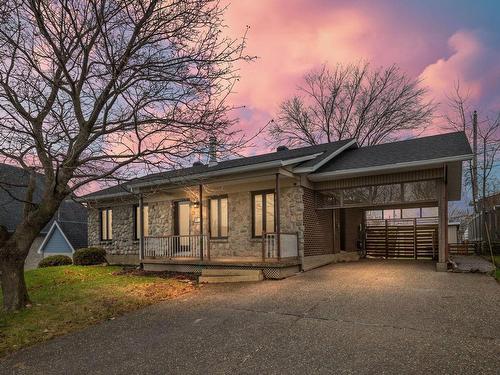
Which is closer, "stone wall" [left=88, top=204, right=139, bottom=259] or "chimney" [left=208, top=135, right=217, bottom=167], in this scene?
"chimney" [left=208, top=135, right=217, bottom=167]

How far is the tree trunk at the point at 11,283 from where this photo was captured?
751 cm

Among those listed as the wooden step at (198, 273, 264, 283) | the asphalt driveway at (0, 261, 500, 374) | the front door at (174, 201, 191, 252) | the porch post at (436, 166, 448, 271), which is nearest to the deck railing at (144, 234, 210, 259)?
the front door at (174, 201, 191, 252)

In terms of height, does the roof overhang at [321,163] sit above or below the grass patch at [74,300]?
above

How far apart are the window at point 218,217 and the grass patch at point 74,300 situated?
2828 millimetres

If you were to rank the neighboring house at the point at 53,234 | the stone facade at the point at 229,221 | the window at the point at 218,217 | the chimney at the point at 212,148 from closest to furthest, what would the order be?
1. the chimney at the point at 212,148
2. the stone facade at the point at 229,221
3. the window at the point at 218,217
4. the neighboring house at the point at 53,234

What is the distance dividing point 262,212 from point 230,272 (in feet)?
9.30

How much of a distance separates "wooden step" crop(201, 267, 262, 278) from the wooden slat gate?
8.15 m

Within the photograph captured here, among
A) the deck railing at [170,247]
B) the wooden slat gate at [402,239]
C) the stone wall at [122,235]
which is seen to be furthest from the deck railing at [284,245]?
the stone wall at [122,235]

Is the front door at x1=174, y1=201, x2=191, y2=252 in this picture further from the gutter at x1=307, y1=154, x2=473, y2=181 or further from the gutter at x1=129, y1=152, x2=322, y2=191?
the gutter at x1=307, y1=154, x2=473, y2=181

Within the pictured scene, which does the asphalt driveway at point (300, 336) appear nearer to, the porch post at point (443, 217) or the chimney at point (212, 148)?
the porch post at point (443, 217)

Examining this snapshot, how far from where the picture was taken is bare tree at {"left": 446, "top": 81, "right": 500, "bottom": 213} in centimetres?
2116

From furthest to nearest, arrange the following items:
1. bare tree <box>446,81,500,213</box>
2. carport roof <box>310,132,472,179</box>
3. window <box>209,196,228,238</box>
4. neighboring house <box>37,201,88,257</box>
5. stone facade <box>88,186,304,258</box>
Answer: neighboring house <box>37,201,88,257</box>
bare tree <box>446,81,500,213</box>
window <box>209,196,228,238</box>
stone facade <box>88,186,304,258</box>
carport roof <box>310,132,472,179</box>

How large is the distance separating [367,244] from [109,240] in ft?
40.5

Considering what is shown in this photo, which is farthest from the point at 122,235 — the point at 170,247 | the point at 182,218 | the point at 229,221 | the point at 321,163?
the point at 321,163
